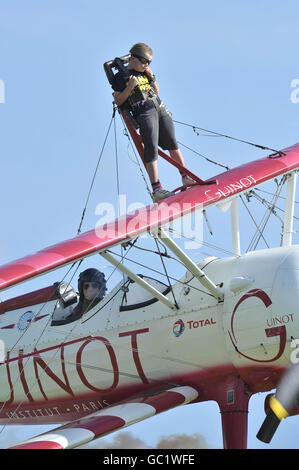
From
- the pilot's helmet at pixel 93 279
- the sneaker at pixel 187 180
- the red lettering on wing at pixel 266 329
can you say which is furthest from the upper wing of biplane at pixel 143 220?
the pilot's helmet at pixel 93 279

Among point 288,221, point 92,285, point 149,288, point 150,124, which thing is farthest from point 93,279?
point 288,221

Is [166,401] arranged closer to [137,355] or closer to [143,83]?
[137,355]

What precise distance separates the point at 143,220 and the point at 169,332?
1.65 m

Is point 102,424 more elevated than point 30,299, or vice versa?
point 30,299

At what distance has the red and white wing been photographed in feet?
37.8

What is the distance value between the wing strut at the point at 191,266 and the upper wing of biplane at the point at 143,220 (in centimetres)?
21

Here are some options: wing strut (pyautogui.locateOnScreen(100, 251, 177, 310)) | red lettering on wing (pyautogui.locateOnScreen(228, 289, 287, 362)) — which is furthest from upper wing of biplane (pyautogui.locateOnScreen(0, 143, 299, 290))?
red lettering on wing (pyautogui.locateOnScreen(228, 289, 287, 362))

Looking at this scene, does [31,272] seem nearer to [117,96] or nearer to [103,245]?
[103,245]

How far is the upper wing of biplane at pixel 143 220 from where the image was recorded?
10586 mm

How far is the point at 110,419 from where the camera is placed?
39.5ft
